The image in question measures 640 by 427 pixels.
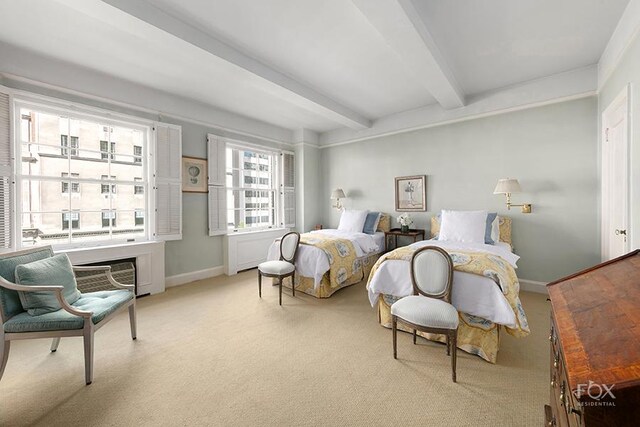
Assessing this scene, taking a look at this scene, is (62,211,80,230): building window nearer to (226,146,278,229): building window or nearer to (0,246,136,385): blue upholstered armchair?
(0,246,136,385): blue upholstered armchair

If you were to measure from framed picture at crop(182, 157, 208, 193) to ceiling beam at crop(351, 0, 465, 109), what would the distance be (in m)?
3.38

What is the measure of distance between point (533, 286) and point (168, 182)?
5.52 meters

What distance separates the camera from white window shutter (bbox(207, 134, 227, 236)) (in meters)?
4.61

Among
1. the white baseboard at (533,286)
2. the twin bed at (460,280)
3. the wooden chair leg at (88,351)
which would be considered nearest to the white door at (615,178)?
the white baseboard at (533,286)

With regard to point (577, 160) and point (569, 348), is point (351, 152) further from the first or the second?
point (569, 348)

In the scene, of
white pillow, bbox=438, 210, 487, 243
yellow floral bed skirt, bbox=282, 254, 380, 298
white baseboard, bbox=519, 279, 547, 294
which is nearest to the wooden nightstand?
white pillow, bbox=438, 210, 487, 243

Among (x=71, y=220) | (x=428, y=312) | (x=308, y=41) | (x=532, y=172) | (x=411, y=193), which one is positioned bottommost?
(x=428, y=312)

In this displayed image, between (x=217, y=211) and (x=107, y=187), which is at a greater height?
(x=107, y=187)

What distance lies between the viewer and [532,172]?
3803mm

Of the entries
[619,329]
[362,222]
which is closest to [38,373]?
[619,329]

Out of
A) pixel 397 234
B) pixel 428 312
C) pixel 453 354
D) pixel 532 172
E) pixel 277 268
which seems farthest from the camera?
pixel 397 234

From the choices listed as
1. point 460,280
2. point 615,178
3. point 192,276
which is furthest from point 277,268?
point 615,178

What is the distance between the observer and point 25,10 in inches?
91.5

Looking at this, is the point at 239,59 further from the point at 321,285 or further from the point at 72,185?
the point at 321,285
